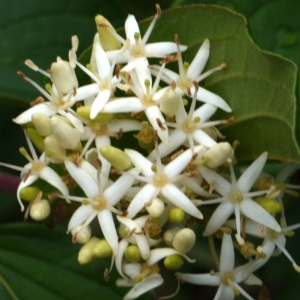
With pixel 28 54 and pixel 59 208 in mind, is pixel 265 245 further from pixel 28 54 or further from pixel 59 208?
pixel 28 54

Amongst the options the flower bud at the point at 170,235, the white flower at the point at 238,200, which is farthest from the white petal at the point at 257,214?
the flower bud at the point at 170,235

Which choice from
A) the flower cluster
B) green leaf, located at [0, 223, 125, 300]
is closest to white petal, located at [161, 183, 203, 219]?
the flower cluster

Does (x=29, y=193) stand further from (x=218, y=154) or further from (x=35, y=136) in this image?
(x=218, y=154)

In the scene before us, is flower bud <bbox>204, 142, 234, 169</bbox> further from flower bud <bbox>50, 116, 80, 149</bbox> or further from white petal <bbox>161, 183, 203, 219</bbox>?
flower bud <bbox>50, 116, 80, 149</bbox>

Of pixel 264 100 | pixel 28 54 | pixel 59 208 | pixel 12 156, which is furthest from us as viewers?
pixel 12 156

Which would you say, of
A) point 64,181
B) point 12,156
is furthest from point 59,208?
point 12,156

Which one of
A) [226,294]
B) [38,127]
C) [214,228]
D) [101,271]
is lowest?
[101,271]
